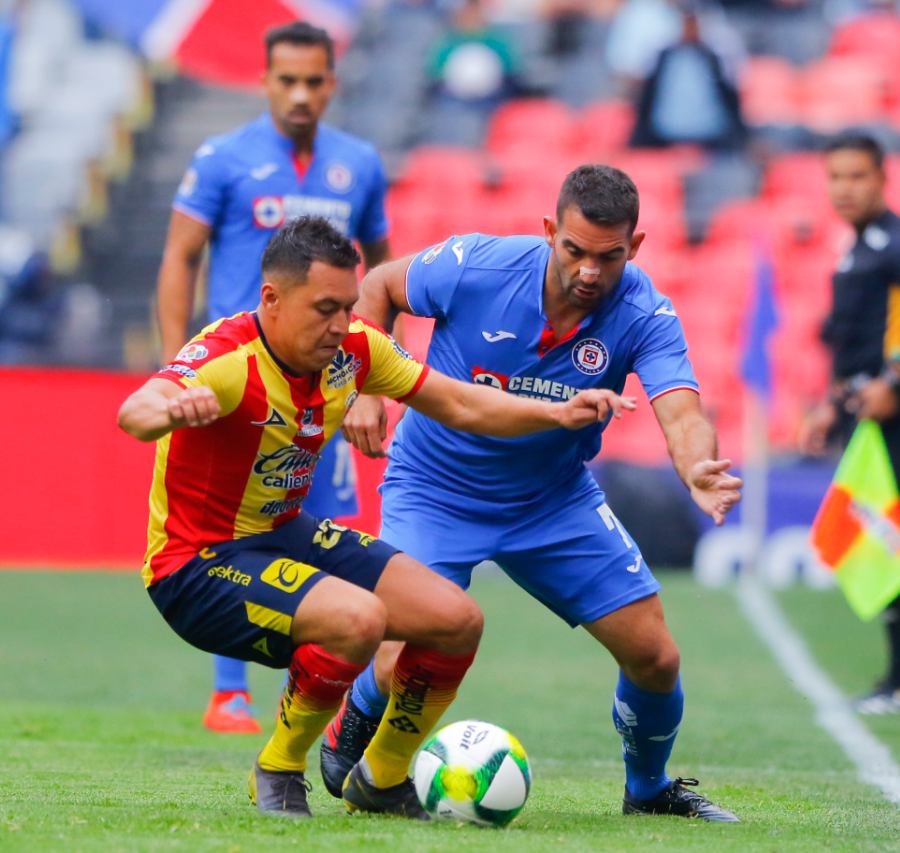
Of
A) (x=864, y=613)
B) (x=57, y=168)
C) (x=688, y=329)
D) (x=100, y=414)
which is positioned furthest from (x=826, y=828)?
(x=57, y=168)

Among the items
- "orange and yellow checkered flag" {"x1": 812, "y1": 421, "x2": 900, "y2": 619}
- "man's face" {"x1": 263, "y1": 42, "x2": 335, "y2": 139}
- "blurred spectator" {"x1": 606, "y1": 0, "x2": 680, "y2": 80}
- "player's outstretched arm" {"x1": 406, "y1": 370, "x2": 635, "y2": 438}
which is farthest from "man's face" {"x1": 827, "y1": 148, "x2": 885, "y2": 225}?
"blurred spectator" {"x1": 606, "y1": 0, "x2": 680, "y2": 80}

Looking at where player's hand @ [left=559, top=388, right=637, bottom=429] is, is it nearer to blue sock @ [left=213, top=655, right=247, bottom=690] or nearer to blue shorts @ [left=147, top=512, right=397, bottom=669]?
blue shorts @ [left=147, top=512, right=397, bottom=669]

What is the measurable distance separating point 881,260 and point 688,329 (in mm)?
9293

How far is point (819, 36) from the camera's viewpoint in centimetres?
2234

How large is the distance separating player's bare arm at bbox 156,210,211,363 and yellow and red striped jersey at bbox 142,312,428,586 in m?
2.20

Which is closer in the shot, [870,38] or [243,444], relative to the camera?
[243,444]

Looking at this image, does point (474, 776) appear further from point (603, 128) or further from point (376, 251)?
point (603, 128)

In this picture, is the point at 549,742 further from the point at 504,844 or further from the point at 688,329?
the point at 688,329

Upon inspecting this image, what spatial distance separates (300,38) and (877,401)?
3.84 metres

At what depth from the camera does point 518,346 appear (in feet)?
19.5

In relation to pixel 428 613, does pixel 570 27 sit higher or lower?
higher

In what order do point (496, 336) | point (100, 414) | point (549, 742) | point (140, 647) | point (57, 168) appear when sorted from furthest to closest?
point (57, 168), point (100, 414), point (140, 647), point (549, 742), point (496, 336)

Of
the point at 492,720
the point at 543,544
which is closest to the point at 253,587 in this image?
the point at 543,544

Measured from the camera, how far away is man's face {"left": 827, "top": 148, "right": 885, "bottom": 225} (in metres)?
9.27
